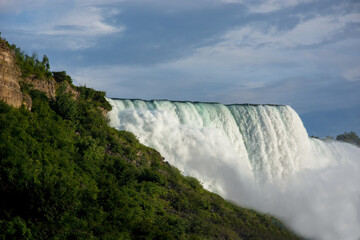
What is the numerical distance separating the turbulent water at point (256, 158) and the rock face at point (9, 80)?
34.7ft

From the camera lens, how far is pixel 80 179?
2583 cm

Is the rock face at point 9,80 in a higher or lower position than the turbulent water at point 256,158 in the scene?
lower

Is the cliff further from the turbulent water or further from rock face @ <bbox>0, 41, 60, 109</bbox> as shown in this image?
the turbulent water

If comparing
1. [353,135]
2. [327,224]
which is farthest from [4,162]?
[353,135]

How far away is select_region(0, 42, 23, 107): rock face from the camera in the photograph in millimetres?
26391

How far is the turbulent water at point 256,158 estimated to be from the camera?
3903 centimetres

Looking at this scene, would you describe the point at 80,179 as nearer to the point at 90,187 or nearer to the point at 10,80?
the point at 90,187

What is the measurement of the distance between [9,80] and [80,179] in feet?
19.9

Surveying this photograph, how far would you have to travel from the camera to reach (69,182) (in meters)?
23.9

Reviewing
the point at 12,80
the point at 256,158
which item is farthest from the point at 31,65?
the point at 256,158

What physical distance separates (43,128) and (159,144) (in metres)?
12.2

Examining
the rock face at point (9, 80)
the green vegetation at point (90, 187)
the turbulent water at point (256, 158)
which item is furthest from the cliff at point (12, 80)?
the turbulent water at point (256, 158)

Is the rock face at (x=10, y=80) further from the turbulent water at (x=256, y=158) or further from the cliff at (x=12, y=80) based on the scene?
the turbulent water at (x=256, y=158)

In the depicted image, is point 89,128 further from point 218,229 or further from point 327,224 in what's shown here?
point 327,224
